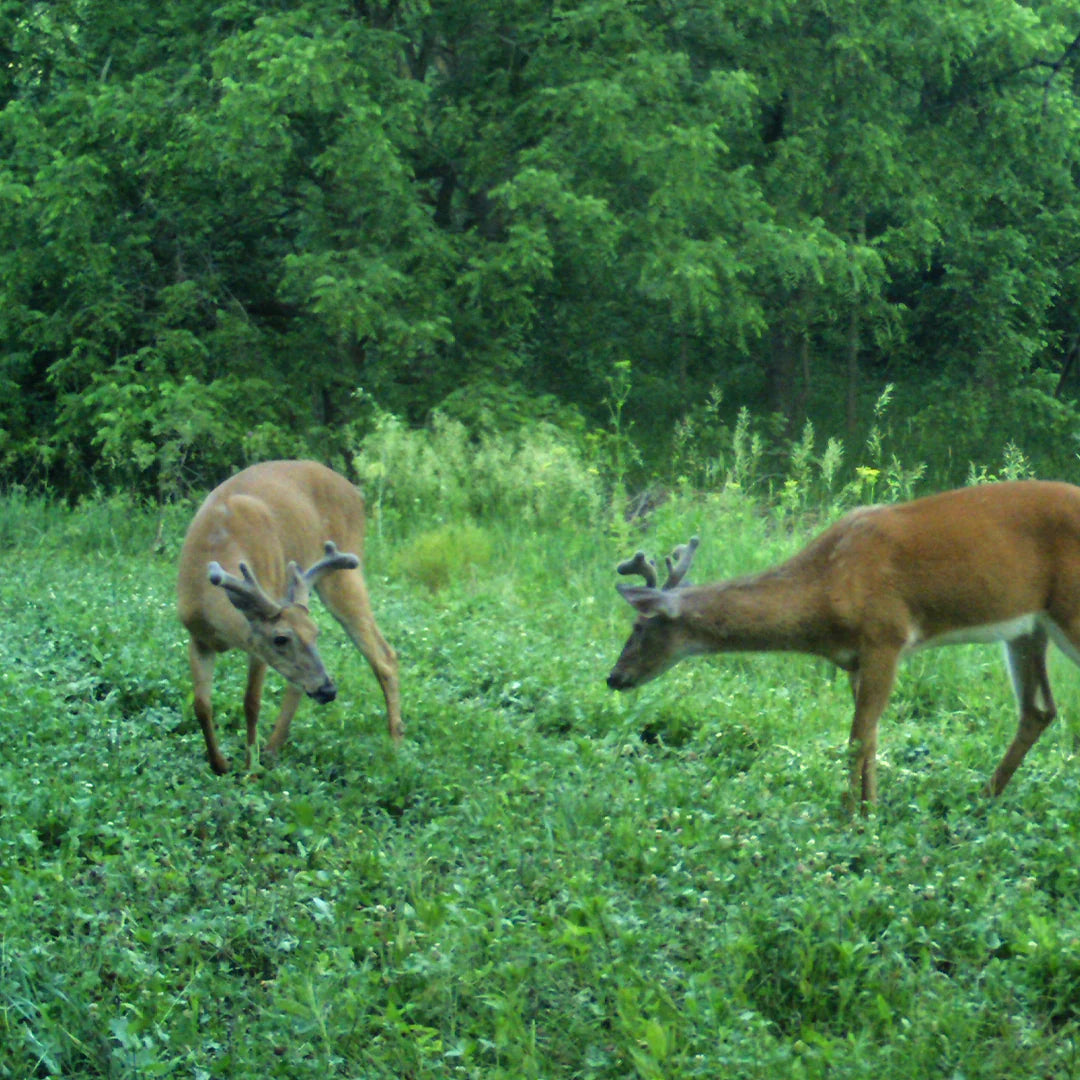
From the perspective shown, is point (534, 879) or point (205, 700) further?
point (205, 700)

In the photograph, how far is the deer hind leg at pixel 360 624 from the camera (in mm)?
7461

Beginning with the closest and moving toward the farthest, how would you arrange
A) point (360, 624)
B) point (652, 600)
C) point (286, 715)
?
point (652, 600), point (286, 715), point (360, 624)

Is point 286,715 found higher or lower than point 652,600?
lower

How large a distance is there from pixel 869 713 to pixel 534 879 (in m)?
1.67

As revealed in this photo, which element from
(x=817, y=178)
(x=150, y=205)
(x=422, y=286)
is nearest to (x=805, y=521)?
(x=422, y=286)

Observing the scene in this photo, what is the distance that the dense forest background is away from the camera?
14.2 metres

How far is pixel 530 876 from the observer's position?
5.13m

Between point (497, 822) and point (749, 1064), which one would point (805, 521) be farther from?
point (749, 1064)

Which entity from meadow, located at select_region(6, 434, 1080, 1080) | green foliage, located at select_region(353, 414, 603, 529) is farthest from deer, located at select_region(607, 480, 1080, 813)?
green foliage, located at select_region(353, 414, 603, 529)

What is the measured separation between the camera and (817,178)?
1634cm

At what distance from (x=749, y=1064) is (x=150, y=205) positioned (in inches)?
553

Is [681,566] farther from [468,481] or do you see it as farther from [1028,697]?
[468,481]

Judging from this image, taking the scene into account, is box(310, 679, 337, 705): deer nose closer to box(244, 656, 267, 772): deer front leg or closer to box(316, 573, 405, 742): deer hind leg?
box(244, 656, 267, 772): deer front leg

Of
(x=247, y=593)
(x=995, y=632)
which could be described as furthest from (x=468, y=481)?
(x=995, y=632)
